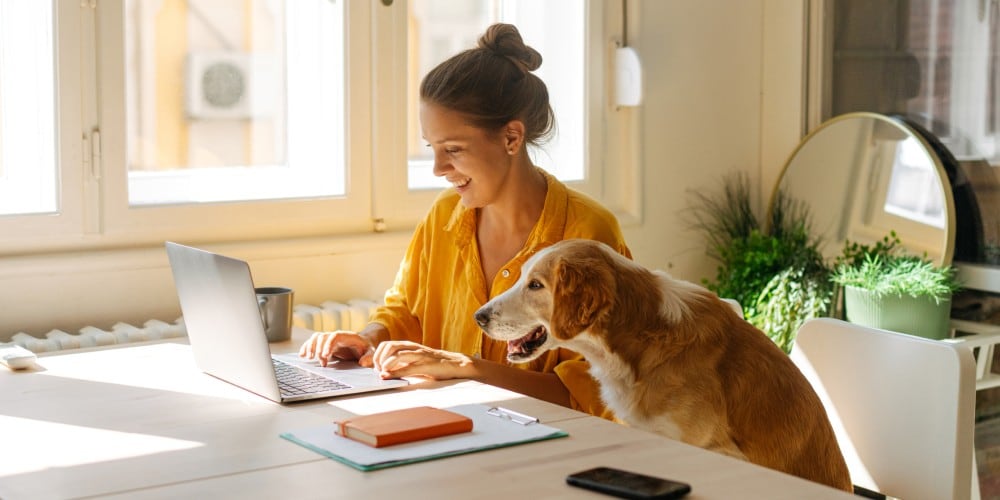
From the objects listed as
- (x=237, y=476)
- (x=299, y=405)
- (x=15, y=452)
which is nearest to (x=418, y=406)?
(x=299, y=405)

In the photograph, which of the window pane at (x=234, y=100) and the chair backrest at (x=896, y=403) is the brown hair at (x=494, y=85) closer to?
the chair backrest at (x=896, y=403)

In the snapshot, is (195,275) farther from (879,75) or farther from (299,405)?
(879,75)

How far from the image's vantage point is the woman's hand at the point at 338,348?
80.5 inches

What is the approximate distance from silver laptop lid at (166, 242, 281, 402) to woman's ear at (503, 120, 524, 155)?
659 millimetres

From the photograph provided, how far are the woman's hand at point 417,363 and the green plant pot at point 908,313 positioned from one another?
157cm

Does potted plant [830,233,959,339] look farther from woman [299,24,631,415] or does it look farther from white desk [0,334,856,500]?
white desk [0,334,856,500]

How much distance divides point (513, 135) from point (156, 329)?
38.8 inches

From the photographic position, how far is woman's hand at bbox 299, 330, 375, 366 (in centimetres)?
204

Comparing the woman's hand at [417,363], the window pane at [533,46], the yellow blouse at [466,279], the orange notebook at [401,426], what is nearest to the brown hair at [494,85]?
the yellow blouse at [466,279]

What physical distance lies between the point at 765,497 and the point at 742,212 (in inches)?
99.7

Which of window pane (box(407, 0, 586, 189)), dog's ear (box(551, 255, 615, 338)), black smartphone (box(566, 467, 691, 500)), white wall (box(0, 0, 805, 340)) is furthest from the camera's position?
white wall (box(0, 0, 805, 340))

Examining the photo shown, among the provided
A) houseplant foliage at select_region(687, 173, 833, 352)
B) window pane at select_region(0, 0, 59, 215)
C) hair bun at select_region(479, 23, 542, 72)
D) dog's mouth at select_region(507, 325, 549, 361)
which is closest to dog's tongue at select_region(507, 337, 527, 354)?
dog's mouth at select_region(507, 325, 549, 361)

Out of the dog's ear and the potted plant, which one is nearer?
the dog's ear

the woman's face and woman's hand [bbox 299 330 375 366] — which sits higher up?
the woman's face
